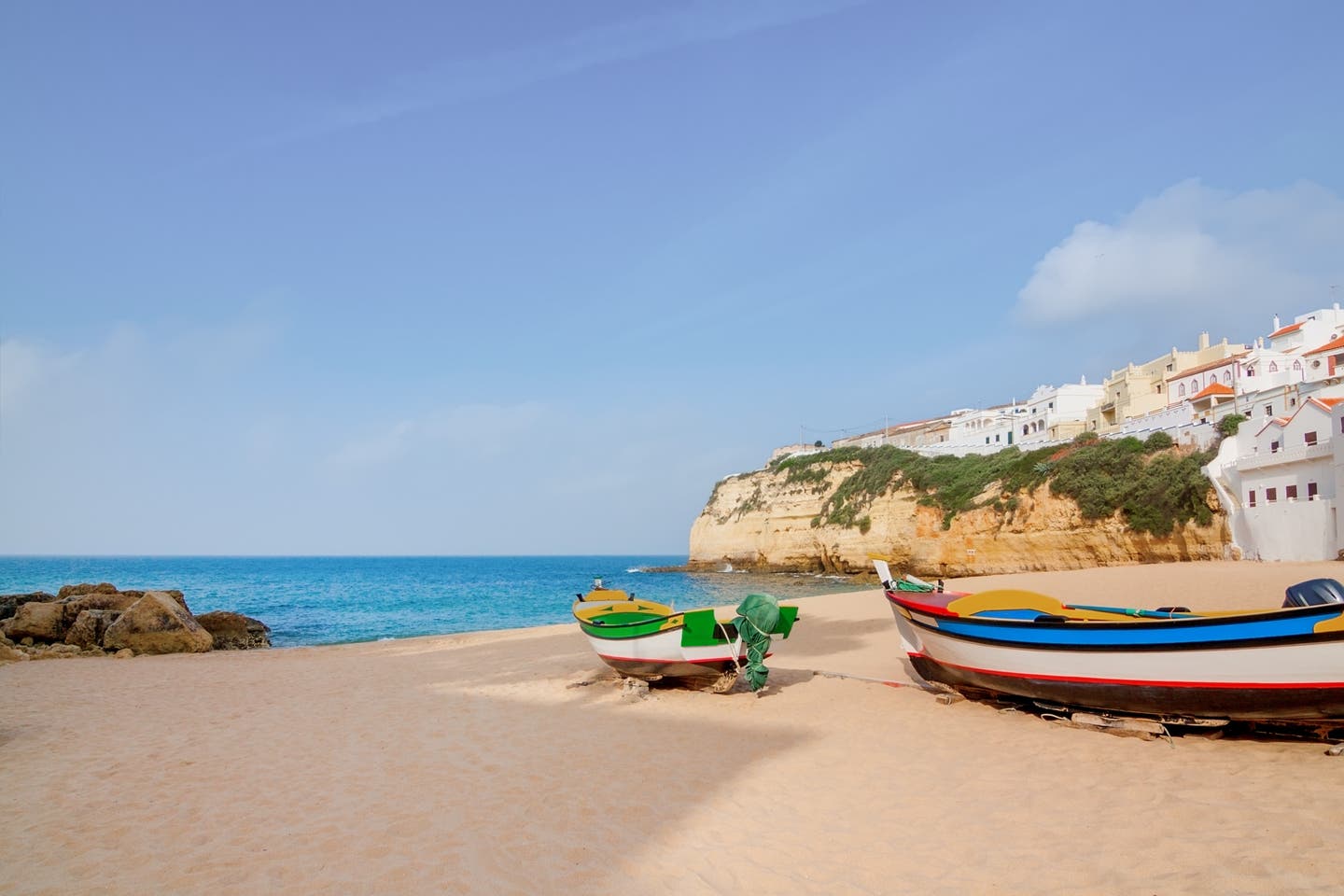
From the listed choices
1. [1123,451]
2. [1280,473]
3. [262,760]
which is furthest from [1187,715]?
[1123,451]

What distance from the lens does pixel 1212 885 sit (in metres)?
4.26

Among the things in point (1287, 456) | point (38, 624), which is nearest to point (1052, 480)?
point (1287, 456)

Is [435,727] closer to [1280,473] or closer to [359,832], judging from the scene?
[359,832]

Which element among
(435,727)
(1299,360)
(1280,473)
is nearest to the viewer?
(435,727)

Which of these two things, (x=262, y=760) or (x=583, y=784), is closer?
(x=583, y=784)

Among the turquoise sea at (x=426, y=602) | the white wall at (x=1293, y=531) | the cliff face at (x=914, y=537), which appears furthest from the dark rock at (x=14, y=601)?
the white wall at (x=1293, y=531)

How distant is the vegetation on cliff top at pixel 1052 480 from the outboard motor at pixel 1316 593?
23907mm

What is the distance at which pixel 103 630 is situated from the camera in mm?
21047

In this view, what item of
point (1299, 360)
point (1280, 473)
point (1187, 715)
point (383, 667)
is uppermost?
point (1299, 360)

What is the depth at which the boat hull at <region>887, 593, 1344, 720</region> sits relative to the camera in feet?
20.9

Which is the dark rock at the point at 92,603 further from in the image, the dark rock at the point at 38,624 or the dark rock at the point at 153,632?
the dark rock at the point at 153,632

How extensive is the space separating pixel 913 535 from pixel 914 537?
12.8 inches

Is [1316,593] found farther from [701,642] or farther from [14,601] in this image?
[14,601]

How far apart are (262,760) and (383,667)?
8403 mm
